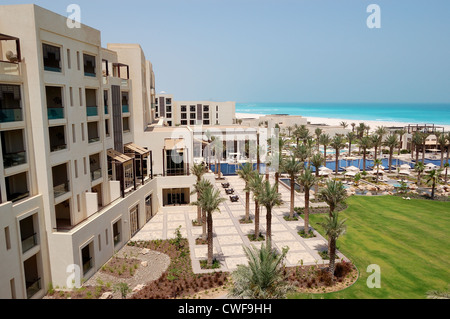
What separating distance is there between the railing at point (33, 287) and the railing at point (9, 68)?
41.3 ft

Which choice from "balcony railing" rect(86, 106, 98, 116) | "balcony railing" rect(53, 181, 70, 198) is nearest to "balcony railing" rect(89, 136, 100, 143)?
"balcony railing" rect(86, 106, 98, 116)

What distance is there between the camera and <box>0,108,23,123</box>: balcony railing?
18.4 m

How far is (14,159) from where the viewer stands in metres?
19.5

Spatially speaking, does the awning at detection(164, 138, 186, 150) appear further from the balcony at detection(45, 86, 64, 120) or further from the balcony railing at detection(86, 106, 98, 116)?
the balcony at detection(45, 86, 64, 120)

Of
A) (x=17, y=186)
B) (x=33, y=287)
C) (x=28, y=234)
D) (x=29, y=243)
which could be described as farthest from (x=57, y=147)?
(x=33, y=287)

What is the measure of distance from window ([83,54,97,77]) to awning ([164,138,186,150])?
14205 millimetres

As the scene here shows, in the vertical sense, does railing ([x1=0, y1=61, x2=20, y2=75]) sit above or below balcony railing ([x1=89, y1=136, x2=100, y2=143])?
above

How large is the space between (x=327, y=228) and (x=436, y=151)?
7134 cm

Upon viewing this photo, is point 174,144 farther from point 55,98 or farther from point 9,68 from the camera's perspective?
point 9,68

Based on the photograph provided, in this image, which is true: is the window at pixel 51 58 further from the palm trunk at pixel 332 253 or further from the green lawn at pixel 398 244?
the palm trunk at pixel 332 253

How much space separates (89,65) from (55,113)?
6379 millimetres

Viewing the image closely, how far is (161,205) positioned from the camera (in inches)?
1553

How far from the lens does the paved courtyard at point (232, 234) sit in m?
27.6
